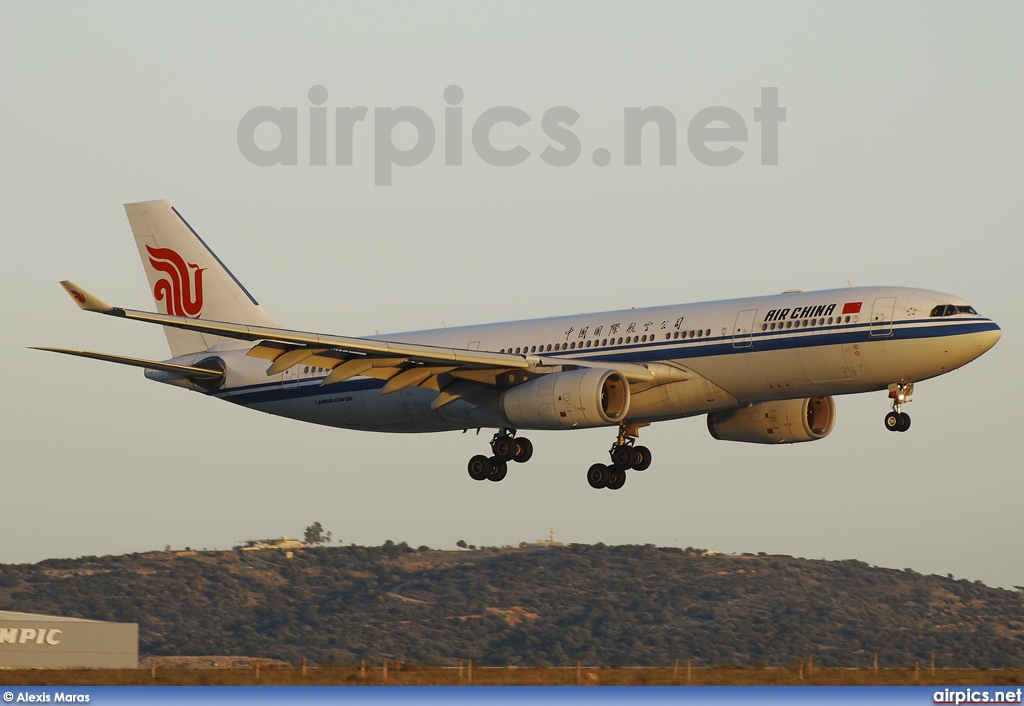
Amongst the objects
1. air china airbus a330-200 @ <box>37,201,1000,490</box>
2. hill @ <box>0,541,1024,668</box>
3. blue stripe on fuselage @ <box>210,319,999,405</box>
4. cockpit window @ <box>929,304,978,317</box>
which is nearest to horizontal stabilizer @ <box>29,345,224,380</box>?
air china airbus a330-200 @ <box>37,201,1000,490</box>

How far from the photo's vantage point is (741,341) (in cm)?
4781

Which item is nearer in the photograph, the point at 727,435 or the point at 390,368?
the point at 390,368

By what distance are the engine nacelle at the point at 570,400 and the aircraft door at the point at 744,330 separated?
3.64 m

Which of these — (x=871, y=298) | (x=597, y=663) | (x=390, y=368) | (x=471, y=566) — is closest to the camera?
(x=871, y=298)

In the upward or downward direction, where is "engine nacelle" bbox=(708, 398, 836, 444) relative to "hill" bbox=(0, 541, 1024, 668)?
upward

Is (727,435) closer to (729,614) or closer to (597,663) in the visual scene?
(597,663)

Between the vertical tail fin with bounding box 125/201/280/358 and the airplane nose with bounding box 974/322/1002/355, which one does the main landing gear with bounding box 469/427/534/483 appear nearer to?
the vertical tail fin with bounding box 125/201/280/358

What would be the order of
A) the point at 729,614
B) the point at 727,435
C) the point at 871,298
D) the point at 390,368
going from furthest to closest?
the point at 729,614 → the point at 727,435 → the point at 390,368 → the point at 871,298

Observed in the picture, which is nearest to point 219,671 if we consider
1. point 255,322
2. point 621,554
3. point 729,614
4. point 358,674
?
point 358,674

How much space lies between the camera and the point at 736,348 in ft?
157

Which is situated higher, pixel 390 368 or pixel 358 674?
pixel 390 368

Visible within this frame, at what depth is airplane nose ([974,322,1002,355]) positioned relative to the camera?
45.9 m

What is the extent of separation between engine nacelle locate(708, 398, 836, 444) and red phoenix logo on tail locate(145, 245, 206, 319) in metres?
21.6

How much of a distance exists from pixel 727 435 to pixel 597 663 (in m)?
74.9
